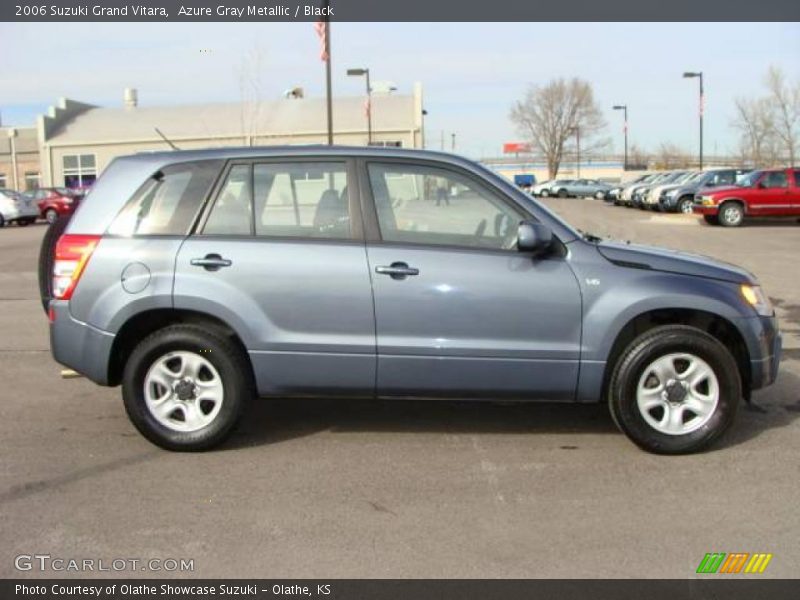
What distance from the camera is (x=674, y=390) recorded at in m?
4.58

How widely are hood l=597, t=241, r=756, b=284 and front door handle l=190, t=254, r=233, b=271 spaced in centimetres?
223

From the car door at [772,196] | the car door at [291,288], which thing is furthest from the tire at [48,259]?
→ the car door at [772,196]

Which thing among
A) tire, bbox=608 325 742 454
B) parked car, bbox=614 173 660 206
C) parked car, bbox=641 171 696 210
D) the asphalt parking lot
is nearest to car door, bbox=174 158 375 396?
the asphalt parking lot

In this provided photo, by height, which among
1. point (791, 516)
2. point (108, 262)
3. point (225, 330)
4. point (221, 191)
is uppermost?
point (221, 191)

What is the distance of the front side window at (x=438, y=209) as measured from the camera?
4605 millimetres

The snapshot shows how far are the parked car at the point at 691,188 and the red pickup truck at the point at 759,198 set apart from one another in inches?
170

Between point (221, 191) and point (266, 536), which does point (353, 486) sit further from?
point (221, 191)

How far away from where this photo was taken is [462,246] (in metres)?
4.57

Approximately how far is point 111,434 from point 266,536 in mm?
1941

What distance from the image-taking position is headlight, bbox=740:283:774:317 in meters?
4.68

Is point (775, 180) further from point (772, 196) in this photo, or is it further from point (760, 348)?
point (760, 348)

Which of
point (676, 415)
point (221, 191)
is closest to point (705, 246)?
point (676, 415)
